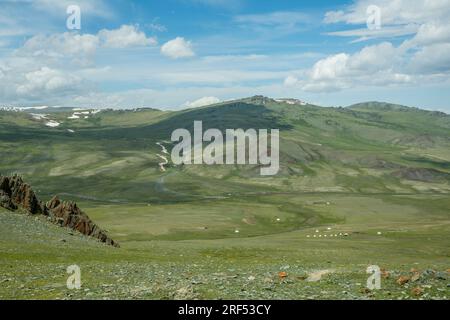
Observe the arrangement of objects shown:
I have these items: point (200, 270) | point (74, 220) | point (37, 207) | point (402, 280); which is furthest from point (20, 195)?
point (402, 280)

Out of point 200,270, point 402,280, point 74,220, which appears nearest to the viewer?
point 402,280

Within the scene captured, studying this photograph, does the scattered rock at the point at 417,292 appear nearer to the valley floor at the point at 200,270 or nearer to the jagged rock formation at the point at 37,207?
the valley floor at the point at 200,270

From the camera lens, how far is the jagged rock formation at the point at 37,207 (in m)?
69.9

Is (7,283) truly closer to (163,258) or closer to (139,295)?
(139,295)

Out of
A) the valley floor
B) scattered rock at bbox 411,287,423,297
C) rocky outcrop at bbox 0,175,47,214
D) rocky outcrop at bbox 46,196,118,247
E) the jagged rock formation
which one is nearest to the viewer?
scattered rock at bbox 411,287,423,297

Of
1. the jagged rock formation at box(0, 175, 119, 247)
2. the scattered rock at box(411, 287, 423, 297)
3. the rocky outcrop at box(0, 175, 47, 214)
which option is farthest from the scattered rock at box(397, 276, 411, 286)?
the rocky outcrop at box(0, 175, 47, 214)

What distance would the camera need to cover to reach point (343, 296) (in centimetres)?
2542

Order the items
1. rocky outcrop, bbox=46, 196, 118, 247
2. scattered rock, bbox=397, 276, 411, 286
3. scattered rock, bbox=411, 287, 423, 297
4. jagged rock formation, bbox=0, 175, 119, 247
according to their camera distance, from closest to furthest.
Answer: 1. scattered rock, bbox=411, 287, 423, 297
2. scattered rock, bbox=397, 276, 411, 286
3. jagged rock formation, bbox=0, 175, 119, 247
4. rocky outcrop, bbox=46, 196, 118, 247

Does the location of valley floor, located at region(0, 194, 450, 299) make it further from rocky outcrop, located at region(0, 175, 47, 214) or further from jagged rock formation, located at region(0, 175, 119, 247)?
rocky outcrop, located at region(0, 175, 47, 214)

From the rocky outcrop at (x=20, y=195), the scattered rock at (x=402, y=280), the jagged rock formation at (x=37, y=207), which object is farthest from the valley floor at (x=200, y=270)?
the rocky outcrop at (x=20, y=195)

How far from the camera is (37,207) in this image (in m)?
72.2

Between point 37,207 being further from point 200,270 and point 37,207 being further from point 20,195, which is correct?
point 200,270

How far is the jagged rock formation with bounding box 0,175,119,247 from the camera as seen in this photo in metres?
69.9
